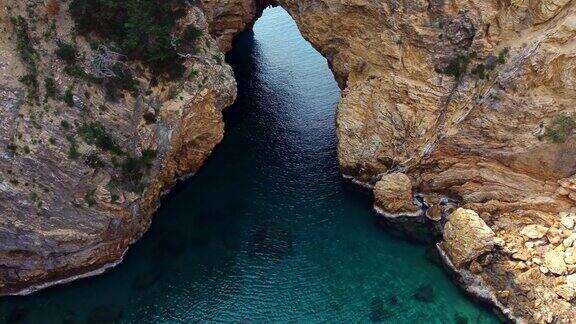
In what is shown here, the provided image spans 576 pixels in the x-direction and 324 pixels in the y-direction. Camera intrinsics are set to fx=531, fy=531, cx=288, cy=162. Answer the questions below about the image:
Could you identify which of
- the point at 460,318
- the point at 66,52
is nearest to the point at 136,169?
the point at 66,52

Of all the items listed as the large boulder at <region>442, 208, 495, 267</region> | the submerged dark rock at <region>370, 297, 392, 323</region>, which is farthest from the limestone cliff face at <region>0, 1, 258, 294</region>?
the large boulder at <region>442, 208, 495, 267</region>

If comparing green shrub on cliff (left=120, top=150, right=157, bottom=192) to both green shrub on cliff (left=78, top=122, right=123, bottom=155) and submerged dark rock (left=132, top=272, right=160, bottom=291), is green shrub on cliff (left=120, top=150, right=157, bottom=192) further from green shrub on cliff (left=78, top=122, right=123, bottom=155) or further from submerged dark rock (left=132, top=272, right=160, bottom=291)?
submerged dark rock (left=132, top=272, right=160, bottom=291)

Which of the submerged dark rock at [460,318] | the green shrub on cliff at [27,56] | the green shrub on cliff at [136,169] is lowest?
the submerged dark rock at [460,318]

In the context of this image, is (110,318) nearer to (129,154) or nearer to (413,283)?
(129,154)

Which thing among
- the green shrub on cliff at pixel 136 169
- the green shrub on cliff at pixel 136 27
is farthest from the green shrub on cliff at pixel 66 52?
the green shrub on cliff at pixel 136 169

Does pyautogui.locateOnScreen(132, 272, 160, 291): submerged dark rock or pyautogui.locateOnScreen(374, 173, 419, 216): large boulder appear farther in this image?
pyautogui.locateOnScreen(374, 173, 419, 216): large boulder

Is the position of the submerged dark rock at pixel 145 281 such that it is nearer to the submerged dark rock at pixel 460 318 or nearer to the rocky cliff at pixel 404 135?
the rocky cliff at pixel 404 135
